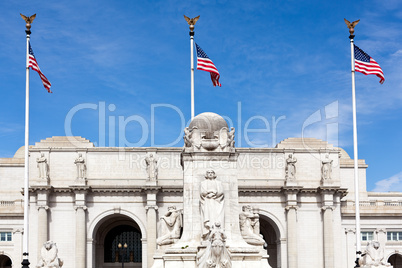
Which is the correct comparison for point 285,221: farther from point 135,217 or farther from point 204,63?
point 204,63

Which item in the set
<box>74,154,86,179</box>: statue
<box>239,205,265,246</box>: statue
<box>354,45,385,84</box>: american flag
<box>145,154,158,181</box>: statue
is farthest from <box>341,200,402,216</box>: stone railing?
<box>239,205,265,246</box>: statue

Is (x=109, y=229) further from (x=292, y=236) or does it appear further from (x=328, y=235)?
(x=328, y=235)

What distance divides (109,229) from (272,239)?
1905cm

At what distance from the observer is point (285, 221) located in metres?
71.9

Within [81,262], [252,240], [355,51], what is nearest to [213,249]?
[252,240]

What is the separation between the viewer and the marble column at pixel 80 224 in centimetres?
6912

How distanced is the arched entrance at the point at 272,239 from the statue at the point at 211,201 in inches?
1802

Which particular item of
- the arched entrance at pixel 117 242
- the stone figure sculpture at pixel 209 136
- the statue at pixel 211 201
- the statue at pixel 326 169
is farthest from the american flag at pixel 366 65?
the arched entrance at pixel 117 242

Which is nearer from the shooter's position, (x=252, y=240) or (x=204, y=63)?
(x=252, y=240)

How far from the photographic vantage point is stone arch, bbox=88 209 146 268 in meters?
70.8

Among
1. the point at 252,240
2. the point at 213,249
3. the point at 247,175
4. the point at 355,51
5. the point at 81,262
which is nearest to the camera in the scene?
the point at 213,249

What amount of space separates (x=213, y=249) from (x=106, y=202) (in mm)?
47778

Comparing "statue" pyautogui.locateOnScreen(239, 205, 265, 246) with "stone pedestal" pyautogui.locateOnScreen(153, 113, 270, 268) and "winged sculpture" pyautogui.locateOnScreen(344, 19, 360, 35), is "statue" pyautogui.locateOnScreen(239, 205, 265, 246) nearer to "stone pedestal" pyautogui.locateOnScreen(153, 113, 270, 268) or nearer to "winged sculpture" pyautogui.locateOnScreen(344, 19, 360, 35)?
"stone pedestal" pyautogui.locateOnScreen(153, 113, 270, 268)

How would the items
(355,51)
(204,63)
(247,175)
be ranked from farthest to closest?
(247,175) < (204,63) < (355,51)
